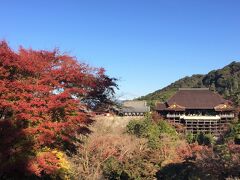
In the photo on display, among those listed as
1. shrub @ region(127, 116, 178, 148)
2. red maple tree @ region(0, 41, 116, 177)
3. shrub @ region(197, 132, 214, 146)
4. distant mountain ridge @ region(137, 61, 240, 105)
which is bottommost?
shrub @ region(197, 132, 214, 146)

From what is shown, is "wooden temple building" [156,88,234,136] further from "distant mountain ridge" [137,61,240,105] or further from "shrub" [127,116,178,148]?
"distant mountain ridge" [137,61,240,105]

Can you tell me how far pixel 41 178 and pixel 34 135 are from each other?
1.96m

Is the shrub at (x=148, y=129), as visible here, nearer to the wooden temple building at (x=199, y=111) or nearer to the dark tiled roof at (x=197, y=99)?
the wooden temple building at (x=199, y=111)

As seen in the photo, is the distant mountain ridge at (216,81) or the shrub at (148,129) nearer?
the shrub at (148,129)

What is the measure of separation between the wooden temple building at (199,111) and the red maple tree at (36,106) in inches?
1149

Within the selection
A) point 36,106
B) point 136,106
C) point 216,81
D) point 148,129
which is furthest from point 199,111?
Result: point 216,81

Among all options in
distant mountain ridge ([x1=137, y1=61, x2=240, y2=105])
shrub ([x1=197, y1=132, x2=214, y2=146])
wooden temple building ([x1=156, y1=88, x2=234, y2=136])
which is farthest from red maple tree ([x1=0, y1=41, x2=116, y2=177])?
distant mountain ridge ([x1=137, y1=61, x2=240, y2=105])

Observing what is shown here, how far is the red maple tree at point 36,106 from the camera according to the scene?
9.36 m

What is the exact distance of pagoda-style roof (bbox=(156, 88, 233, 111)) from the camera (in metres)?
39.5

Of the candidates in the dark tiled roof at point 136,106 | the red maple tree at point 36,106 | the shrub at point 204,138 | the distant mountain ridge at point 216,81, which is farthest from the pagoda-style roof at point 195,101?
the red maple tree at point 36,106

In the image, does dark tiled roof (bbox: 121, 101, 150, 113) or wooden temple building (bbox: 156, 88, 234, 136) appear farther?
dark tiled roof (bbox: 121, 101, 150, 113)

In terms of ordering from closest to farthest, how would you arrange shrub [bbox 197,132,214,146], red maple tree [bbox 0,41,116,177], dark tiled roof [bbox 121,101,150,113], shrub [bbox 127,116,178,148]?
1. red maple tree [bbox 0,41,116,177]
2. shrub [bbox 127,116,178,148]
3. shrub [bbox 197,132,214,146]
4. dark tiled roof [bbox 121,101,150,113]

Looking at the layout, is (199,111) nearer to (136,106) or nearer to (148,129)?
(136,106)

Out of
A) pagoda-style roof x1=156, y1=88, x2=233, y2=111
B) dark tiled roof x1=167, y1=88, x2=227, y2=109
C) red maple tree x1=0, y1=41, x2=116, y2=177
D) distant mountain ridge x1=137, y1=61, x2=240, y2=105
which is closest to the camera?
red maple tree x1=0, y1=41, x2=116, y2=177
